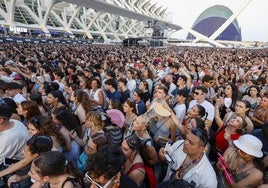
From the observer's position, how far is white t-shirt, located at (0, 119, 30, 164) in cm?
310

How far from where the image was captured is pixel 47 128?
3.21 metres

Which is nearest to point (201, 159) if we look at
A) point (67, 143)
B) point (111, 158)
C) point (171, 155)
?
point (171, 155)

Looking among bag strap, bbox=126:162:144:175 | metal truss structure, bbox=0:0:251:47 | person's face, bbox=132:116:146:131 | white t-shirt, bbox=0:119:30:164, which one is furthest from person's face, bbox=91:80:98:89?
metal truss structure, bbox=0:0:251:47

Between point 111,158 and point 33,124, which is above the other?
point 111,158

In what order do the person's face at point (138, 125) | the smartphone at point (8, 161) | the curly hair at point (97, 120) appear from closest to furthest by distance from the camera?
the smartphone at point (8, 161), the person's face at point (138, 125), the curly hair at point (97, 120)

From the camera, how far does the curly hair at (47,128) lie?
3191 millimetres

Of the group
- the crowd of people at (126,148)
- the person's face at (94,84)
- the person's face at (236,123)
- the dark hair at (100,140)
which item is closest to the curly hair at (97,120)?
the crowd of people at (126,148)

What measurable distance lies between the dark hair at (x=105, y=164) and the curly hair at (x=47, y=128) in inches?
42.9

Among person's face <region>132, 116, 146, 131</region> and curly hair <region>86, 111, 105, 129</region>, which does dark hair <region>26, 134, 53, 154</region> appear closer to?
curly hair <region>86, 111, 105, 129</region>

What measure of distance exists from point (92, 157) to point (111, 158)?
0.15 meters

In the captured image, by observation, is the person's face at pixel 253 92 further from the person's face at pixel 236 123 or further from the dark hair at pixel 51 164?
the dark hair at pixel 51 164

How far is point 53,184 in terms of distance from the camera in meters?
2.32

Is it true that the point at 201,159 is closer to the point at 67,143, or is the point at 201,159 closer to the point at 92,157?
the point at 92,157

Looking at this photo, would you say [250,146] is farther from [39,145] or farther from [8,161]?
[8,161]
